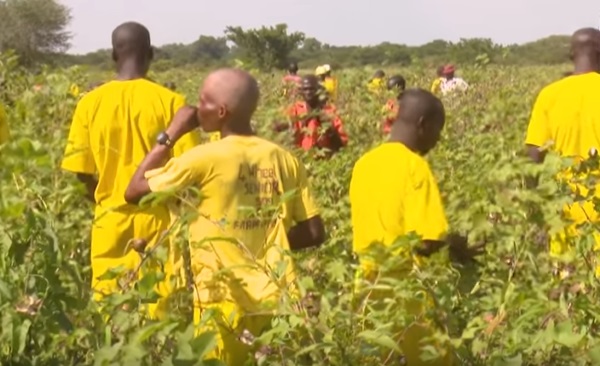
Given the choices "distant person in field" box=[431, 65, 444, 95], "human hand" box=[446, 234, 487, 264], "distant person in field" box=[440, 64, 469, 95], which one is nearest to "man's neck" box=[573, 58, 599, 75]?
"human hand" box=[446, 234, 487, 264]

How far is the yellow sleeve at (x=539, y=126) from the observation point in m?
5.53

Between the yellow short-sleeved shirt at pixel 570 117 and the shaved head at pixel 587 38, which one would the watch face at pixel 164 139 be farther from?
the shaved head at pixel 587 38

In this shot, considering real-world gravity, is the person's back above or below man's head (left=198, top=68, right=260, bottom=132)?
below

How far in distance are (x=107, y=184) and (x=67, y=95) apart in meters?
0.72

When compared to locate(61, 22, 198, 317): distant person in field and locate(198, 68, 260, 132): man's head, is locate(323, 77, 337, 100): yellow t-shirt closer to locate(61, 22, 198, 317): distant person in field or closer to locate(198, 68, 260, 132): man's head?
locate(61, 22, 198, 317): distant person in field

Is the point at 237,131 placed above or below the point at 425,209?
above

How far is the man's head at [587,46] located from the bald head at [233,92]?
2.10 metres

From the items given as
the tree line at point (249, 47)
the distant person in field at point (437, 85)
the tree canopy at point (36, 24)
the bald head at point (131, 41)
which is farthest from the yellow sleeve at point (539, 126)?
the tree canopy at point (36, 24)

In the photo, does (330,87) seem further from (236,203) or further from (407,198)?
(236,203)

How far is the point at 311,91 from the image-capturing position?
27.0 feet

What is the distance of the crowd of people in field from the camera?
3.66 meters

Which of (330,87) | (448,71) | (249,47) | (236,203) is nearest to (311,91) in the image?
(330,87)

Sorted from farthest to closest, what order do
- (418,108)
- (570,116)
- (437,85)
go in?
(437,85) → (570,116) → (418,108)

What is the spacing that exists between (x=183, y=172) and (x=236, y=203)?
0.55ft
